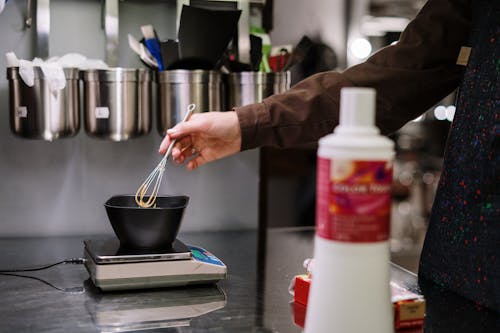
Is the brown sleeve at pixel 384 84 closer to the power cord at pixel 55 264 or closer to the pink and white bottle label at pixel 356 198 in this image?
the power cord at pixel 55 264

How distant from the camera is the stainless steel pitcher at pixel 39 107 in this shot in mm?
1478

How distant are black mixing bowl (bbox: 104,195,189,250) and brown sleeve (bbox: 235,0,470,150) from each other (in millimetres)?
217

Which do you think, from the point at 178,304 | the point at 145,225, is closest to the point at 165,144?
the point at 145,225

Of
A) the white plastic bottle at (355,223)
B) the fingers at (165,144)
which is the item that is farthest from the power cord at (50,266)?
the white plastic bottle at (355,223)

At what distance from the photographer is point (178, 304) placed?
45.1 inches

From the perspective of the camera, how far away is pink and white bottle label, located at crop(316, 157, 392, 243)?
0.72 meters

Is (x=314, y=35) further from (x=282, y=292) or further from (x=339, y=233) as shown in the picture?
(x=339, y=233)

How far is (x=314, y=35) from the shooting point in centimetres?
220

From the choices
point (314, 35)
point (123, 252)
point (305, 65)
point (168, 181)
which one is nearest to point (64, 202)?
point (168, 181)

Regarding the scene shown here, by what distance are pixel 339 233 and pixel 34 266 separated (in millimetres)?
852

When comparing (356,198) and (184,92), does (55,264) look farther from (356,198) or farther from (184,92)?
(356,198)

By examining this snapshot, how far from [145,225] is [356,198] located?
575 millimetres

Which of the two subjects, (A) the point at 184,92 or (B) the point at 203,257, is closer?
(B) the point at 203,257

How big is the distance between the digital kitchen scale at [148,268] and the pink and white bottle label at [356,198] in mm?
532
